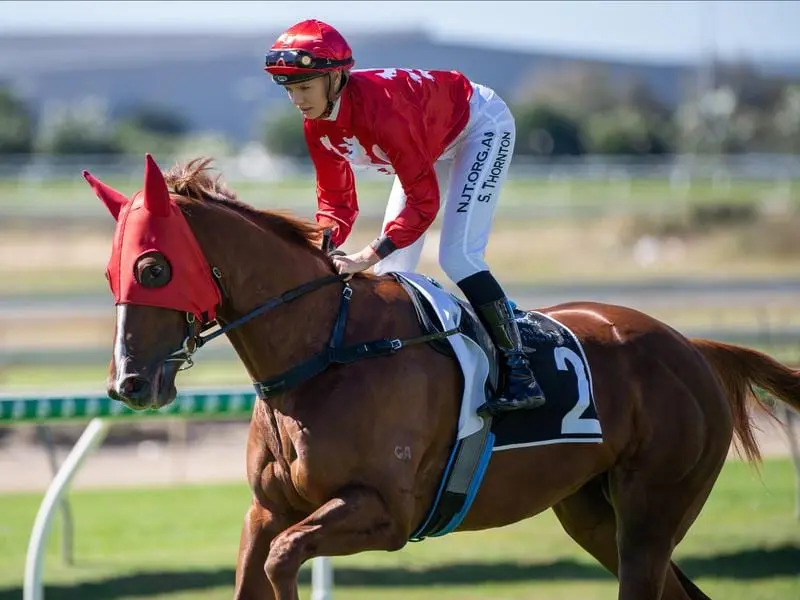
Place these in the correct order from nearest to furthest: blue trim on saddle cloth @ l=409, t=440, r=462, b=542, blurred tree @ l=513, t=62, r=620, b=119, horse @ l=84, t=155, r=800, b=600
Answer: horse @ l=84, t=155, r=800, b=600 → blue trim on saddle cloth @ l=409, t=440, r=462, b=542 → blurred tree @ l=513, t=62, r=620, b=119

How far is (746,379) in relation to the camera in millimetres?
5164

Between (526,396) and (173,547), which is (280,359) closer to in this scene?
(526,396)

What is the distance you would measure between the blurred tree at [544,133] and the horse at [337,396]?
1121 inches

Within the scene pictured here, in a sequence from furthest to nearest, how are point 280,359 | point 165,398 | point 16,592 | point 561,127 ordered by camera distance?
point 561,127 < point 16,592 < point 280,359 < point 165,398

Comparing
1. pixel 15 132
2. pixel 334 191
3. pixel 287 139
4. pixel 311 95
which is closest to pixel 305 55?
pixel 311 95

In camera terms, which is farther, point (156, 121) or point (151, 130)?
point (156, 121)

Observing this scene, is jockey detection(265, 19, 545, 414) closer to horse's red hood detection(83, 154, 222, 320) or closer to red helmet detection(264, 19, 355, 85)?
red helmet detection(264, 19, 355, 85)

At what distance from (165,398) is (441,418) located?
934 millimetres

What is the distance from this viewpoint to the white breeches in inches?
171

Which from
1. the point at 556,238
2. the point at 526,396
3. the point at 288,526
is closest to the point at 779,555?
the point at 526,396

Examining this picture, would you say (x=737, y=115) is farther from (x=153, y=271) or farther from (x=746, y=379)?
(x=153, y=271)

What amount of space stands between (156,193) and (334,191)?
3.10ft

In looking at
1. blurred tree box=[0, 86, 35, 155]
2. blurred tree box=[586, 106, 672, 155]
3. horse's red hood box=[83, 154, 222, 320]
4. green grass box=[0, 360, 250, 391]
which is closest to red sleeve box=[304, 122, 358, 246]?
horse's red hood box=[83, 154, 222, 320]

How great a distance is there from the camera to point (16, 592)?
6.35 metres
